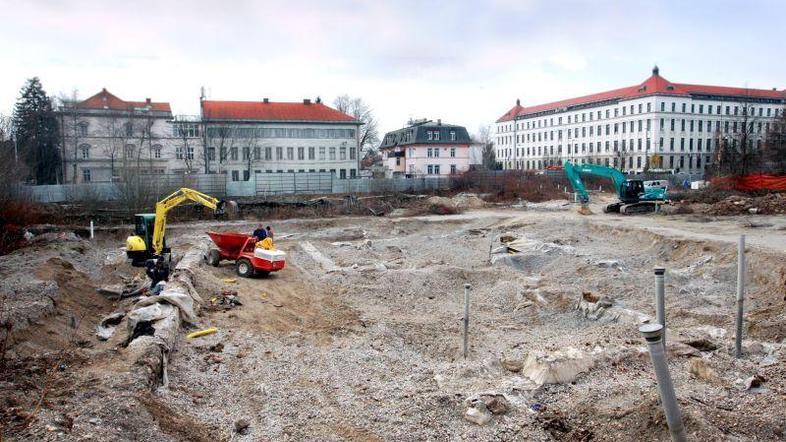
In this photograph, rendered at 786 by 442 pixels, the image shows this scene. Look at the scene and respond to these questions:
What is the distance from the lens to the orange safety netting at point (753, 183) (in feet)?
131

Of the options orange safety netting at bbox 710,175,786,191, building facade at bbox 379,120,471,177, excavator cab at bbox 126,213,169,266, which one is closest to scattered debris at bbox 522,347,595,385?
excavator cab at bbox 126,213,169,266

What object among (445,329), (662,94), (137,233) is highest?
(662,94)

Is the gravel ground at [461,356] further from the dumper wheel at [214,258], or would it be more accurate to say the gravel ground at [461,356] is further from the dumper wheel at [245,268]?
the dumper wheel at [214,258]

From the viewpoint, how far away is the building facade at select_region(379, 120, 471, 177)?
216 ft

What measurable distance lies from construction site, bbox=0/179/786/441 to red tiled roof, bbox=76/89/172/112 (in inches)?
1486

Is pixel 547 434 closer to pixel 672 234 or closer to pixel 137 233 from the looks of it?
pixel 137 233

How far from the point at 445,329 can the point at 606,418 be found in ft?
19.4

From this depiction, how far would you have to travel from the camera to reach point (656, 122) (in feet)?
261

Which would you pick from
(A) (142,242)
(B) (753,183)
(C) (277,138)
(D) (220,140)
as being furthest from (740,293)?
(C) (277,138)

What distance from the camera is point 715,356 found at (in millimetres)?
8414

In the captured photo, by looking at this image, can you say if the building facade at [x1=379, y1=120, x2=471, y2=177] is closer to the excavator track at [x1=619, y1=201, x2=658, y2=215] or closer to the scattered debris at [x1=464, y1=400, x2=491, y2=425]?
the excavator track at [x1=619, y1=201, x2=658, y2=215]

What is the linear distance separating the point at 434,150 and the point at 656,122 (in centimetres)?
3476

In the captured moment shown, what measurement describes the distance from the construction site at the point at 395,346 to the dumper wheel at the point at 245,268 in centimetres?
14

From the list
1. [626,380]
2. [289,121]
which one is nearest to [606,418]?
[626,380]
